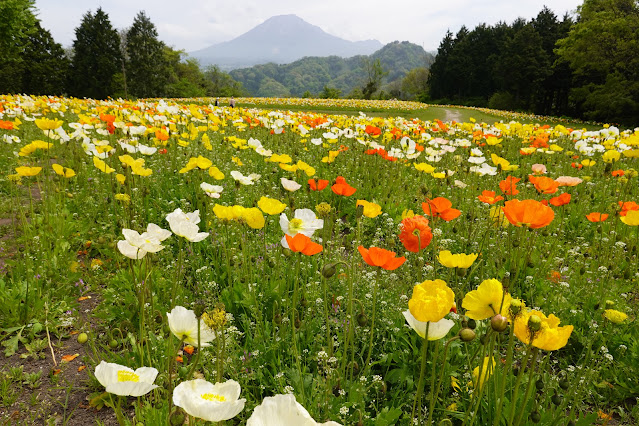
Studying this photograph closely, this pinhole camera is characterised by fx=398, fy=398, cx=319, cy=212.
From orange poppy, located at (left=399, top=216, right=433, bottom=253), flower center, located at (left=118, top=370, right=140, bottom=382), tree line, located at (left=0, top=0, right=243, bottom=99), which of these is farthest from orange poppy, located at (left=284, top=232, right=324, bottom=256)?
tree line, located at (left=0, top=0, right=243, bottom=99)

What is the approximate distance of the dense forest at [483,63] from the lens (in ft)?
80.4

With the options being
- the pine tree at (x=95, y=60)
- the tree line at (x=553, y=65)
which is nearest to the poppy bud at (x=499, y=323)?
the tree line at (x=553, y=65)

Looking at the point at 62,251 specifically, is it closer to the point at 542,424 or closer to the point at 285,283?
the point at 285,283

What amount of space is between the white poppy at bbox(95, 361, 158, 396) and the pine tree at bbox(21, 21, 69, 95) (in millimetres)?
44220

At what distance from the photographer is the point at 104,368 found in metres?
0.97

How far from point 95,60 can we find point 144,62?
467 cm

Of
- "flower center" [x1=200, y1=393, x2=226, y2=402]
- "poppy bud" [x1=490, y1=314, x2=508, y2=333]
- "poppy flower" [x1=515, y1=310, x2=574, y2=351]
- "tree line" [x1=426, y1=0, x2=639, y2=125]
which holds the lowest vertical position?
"flower center" [x1=200, y1=393, x2=226, y2=402]

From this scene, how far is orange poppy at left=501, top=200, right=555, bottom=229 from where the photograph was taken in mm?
1537

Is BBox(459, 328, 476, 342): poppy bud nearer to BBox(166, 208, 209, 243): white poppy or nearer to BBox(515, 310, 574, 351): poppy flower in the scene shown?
BBox(515, 310, 574, 351): poppy flower

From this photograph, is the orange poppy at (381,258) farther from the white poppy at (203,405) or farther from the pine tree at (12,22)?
the pine tree at (12,22)

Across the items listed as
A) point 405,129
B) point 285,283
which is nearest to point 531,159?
point 405,129

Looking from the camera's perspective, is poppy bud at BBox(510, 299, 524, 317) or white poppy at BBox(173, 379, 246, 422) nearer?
white poppy at BBox(173, 379, 246, 422)

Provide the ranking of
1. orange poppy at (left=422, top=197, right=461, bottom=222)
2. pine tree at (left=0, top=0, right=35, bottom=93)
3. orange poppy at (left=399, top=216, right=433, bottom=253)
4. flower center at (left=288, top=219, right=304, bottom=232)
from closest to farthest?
1. orange poppy at (left=399, top=216, right=433, bottom=253)
2. flower center at (left=288, top=219, right=304, bottom=232)
3. orange poppy at (left=422, top=197, right=461, bottom=222)
4. pine tree at (left=0, top=0, right=35, bottom=93)

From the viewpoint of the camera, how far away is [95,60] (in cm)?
4122
